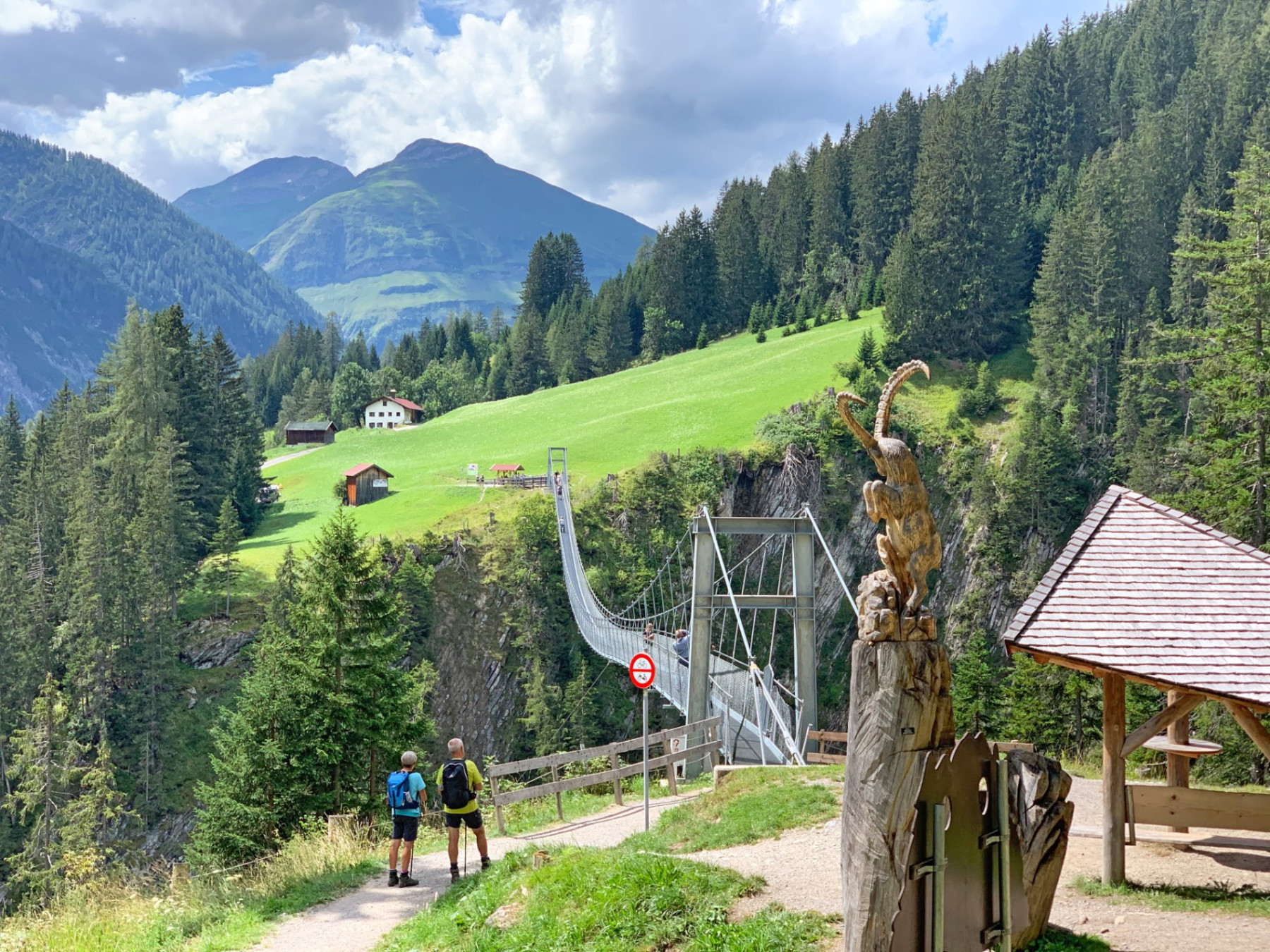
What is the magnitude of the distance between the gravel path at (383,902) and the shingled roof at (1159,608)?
4550mm

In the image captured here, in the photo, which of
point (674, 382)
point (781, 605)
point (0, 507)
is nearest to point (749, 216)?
point (674, 382)

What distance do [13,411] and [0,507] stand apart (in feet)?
44.4

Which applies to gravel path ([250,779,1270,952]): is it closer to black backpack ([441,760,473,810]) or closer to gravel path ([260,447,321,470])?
black backpack ([441,760,473,810])

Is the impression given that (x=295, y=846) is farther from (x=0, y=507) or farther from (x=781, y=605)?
(x=0, y=507)

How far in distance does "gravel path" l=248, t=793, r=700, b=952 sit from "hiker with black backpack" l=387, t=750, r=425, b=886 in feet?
0.48

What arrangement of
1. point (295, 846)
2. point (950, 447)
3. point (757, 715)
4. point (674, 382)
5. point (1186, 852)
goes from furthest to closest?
point (674, 382)
point (950, 447)
point (757, 715)
point (295, 846)
point (1186, 852)

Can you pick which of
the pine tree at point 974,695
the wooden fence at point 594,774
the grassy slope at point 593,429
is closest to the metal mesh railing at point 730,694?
the wooden fence at point 594,774

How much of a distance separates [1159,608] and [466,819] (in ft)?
18.8

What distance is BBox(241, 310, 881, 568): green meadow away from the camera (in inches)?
1800

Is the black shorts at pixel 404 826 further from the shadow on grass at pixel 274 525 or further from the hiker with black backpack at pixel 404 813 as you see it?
the shadow on grass at pixel 274 525

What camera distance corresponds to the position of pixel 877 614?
193 inches

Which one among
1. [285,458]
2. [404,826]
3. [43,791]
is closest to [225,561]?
[43,791]

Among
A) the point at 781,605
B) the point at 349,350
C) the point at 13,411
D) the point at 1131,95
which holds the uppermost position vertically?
the point at 1131,95

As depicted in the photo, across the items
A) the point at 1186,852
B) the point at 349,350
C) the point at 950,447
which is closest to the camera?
the point at 1186,852
